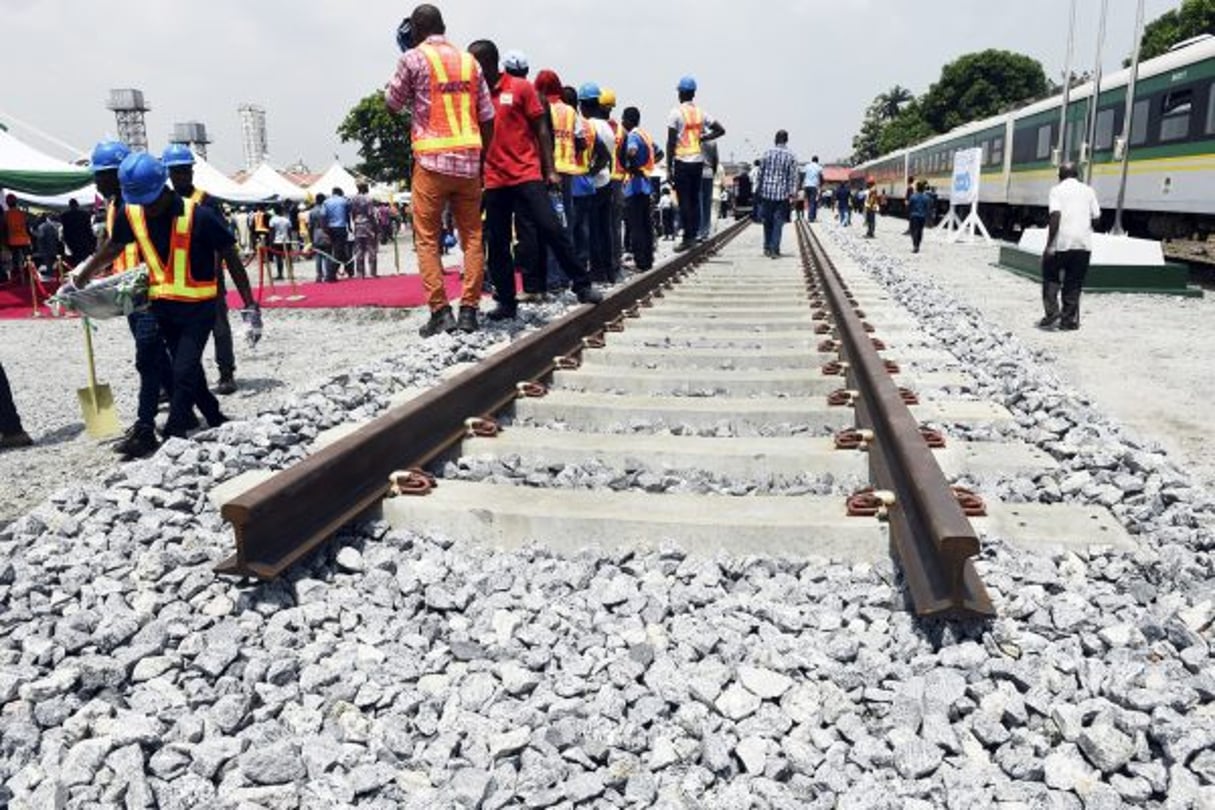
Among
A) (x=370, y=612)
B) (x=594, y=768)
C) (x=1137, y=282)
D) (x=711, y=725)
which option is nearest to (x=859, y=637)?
(x=711, y=725)

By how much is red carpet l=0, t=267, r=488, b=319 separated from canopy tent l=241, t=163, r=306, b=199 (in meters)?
13.9

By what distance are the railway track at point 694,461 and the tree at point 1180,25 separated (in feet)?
168

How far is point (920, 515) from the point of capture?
2.44 meters

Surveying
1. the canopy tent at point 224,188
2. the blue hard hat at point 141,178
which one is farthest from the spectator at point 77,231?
the blue hard hat at point 141,178

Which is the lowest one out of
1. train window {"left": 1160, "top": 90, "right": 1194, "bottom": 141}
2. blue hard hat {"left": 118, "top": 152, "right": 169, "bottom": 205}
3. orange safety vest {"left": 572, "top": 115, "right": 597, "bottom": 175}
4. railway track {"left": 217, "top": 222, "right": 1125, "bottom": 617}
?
railway track {"left": 217, "top": 222, "right": 1125, "bottom": 617}

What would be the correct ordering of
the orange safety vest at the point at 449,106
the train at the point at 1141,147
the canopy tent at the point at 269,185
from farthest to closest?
the canopy tent at the point at 269,185 < the train at the point at 1141,147 < the orange safety vest at the point at 449,106

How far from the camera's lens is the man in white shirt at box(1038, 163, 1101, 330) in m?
8.79

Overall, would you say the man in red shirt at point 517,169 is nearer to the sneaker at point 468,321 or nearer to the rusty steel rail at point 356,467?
the sneaker at point 468,321

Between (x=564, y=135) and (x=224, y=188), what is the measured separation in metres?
21.3

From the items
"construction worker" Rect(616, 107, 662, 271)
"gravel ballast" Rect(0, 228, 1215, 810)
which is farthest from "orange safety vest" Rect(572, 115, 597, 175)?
"gravel ballast" Rect(0, 228, 1215, 810)

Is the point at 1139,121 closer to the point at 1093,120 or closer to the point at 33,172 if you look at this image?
the point at 1093,120

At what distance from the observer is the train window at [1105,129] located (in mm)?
17062

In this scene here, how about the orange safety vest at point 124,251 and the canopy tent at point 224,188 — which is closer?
the orange safety vest at point 124,251

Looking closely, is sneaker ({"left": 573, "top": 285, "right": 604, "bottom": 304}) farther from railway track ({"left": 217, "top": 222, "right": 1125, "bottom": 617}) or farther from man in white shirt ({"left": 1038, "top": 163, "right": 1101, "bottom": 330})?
man in white shirt ({"left": 1038, "top": 163, "right": 1101, "bottom": 330})
